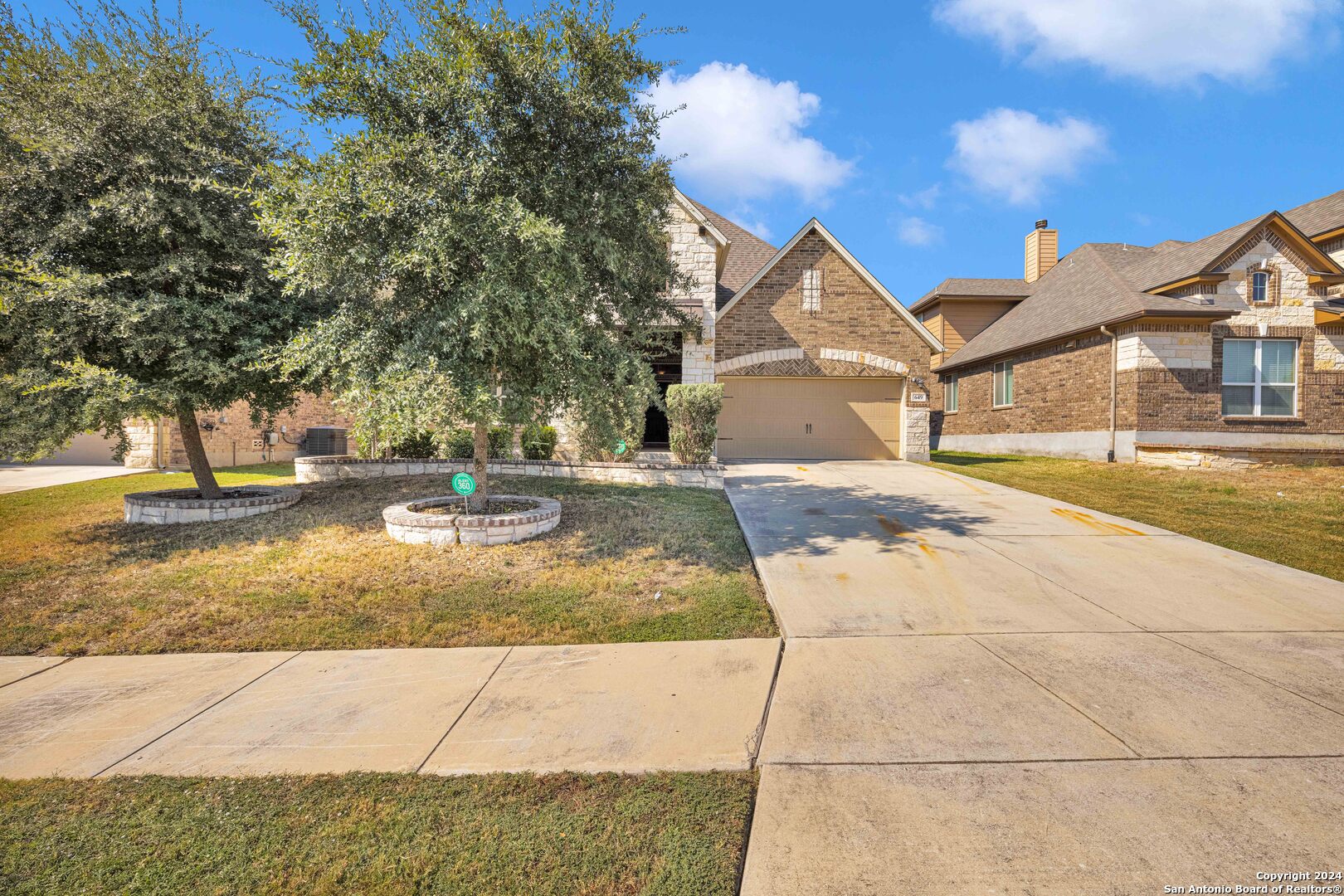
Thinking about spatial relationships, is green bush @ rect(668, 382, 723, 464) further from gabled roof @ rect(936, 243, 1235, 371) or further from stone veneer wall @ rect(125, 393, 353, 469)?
gabled roof @ rect(936, 243, 1235, 371)

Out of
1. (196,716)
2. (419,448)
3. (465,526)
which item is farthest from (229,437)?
(196,716)

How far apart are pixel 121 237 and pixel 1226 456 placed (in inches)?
809

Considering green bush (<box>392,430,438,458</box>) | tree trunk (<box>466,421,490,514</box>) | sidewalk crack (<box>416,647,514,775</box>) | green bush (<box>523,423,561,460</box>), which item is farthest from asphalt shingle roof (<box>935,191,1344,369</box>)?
sidewalk crack (<box>416,647,514,775</box>)

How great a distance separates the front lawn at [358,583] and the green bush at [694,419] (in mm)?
2901

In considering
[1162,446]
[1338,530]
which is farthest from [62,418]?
[1162,446]

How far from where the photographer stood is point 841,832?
2.61 meters

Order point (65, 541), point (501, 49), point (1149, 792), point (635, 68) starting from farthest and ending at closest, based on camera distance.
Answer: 1. point (65, 541)
2. point (635, 68)
3. point (501, 49)
4. point (1149, 792)

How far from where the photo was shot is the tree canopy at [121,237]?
7.53 m

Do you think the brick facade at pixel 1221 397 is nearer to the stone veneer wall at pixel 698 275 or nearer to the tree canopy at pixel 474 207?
the stone veneer wall at pixel 698 275

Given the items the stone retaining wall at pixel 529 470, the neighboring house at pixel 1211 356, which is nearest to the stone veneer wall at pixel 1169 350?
the neighboring house at pixel 1211 356

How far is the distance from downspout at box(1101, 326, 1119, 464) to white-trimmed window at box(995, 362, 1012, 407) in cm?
426

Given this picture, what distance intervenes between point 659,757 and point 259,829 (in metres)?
1.76

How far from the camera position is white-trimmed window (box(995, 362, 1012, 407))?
68.3ft

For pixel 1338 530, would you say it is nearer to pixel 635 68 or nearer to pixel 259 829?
pixel 635 68
